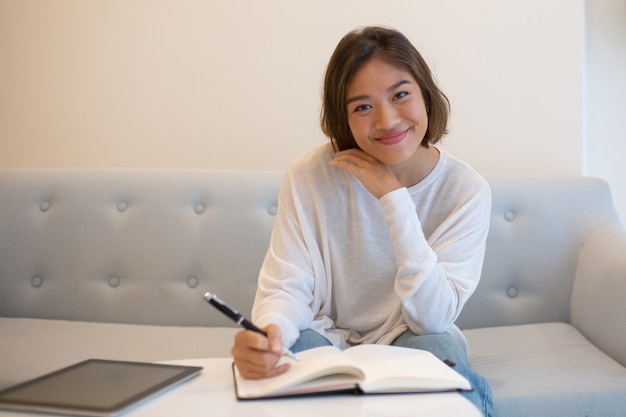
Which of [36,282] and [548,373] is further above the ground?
[36,282]

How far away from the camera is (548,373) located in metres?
1.43

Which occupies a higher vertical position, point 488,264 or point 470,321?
point 488,264

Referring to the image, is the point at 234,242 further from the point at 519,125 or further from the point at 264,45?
the point at 519,125

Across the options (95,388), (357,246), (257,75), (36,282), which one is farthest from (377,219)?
(36,282)

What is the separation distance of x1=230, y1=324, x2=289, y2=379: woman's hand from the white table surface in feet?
0.17

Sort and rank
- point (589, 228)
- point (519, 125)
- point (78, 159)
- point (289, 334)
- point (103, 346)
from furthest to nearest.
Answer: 1. point (78, 159)
2. point (519, 125)
3. point (589, 228)
4. point (103, 346)
5. point (289, 334)

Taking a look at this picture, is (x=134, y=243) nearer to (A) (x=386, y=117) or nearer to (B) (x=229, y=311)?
(A) (x=386, y=117)

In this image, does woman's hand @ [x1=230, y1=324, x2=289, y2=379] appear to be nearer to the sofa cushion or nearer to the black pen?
the black pen

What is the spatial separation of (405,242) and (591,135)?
4.26 feet

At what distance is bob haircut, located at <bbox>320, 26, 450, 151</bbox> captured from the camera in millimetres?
1367

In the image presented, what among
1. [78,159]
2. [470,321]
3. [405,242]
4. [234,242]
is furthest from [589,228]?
[78,159]

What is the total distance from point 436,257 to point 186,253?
0.86m

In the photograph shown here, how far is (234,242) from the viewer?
1.91 metres

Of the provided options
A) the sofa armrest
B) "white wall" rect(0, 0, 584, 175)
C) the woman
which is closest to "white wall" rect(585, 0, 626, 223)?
"white wall" rect(0, 0, 584, 175)
